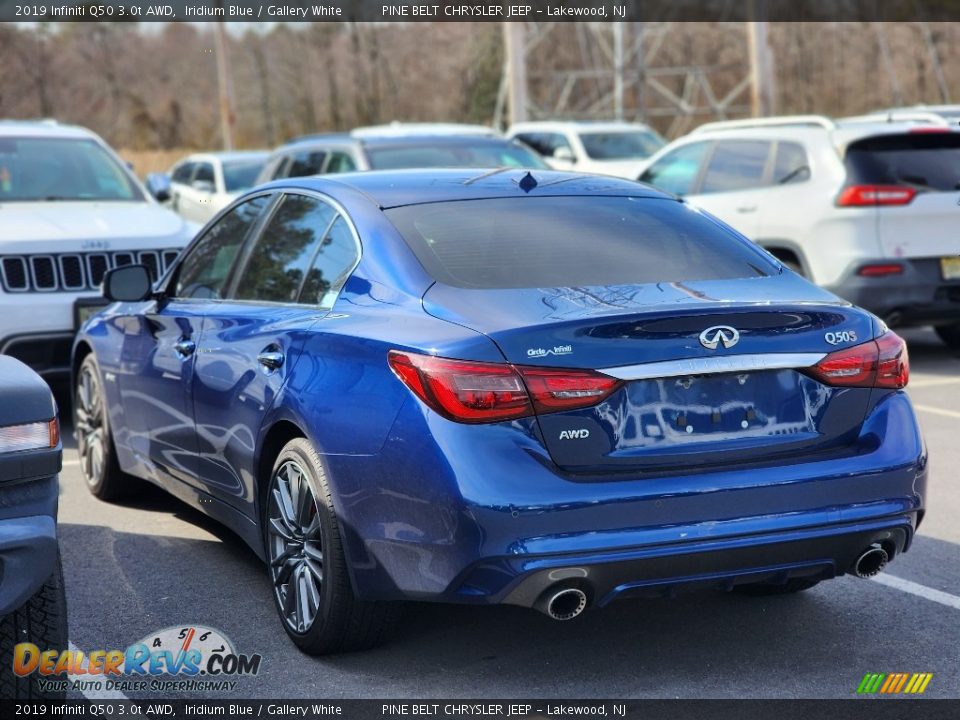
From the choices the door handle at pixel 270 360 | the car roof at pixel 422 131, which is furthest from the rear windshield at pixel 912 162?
the door handle at pixel 270 360

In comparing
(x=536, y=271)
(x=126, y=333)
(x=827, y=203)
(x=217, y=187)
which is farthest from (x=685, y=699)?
(x=217, y=187)

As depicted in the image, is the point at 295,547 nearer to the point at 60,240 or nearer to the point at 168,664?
the point at 168,664

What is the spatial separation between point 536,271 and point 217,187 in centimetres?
1638

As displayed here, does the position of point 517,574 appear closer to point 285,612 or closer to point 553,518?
point 553,518

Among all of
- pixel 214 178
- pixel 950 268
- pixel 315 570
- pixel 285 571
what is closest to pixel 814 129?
pixel 950 268

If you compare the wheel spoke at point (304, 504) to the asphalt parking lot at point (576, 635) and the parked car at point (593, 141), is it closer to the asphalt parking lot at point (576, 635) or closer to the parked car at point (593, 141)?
the asphalt parking lot at point (576, 635)

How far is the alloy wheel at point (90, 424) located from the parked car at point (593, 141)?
1517 cm

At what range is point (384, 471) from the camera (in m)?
4.02

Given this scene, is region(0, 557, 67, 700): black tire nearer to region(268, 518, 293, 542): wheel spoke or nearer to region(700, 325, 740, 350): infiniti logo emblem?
region(268, 518, 293, 542): wheel spoke

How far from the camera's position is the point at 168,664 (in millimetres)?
4539

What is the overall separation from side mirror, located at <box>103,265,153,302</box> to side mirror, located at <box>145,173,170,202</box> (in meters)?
5.13

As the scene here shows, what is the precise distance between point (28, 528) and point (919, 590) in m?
3.20

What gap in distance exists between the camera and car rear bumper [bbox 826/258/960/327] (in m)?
9.98

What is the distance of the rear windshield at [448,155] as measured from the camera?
12000 mm
